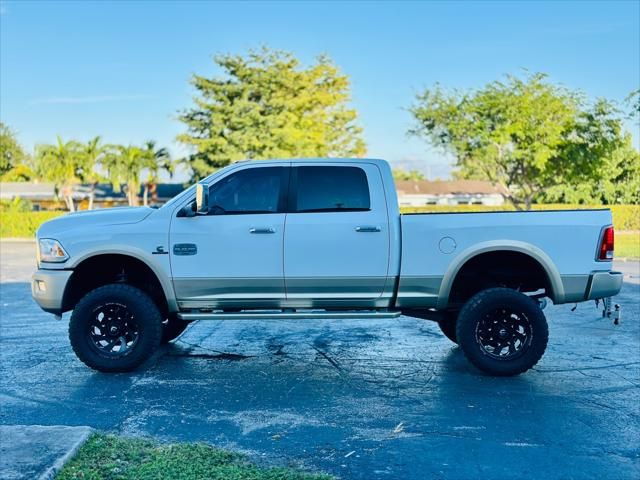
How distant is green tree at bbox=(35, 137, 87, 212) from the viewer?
5600 centimetres

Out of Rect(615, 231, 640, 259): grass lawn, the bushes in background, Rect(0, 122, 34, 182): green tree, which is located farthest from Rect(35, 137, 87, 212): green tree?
Rect(615, 231, 640, 259): grass lawn

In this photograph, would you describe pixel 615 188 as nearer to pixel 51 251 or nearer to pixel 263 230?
pixel 263 230

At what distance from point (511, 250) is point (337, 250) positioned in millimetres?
1711

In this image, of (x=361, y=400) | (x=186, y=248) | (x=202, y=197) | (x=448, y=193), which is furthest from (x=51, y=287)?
(x=448, y=193)

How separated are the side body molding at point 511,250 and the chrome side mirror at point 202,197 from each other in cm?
246

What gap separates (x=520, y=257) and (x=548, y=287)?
41 centimetres

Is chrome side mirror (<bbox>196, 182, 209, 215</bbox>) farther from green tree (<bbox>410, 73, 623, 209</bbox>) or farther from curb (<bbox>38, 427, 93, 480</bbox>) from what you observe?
green tree (<bbox>410, 73, 623, 209</bbox>)

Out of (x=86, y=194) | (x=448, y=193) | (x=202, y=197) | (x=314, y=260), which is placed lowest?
(x=314, y=260)

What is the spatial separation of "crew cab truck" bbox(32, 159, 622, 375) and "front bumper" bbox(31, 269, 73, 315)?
0.01m

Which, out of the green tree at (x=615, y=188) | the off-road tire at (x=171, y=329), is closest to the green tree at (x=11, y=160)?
the green tree at (x=615, y=188)

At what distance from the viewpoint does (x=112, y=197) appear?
67000 mm

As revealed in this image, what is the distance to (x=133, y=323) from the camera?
23.0 feet

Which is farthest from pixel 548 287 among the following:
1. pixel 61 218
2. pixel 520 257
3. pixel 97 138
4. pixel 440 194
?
pixel 440 194

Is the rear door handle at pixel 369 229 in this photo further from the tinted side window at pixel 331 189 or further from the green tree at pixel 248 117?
the green tree at pixel 248 117
